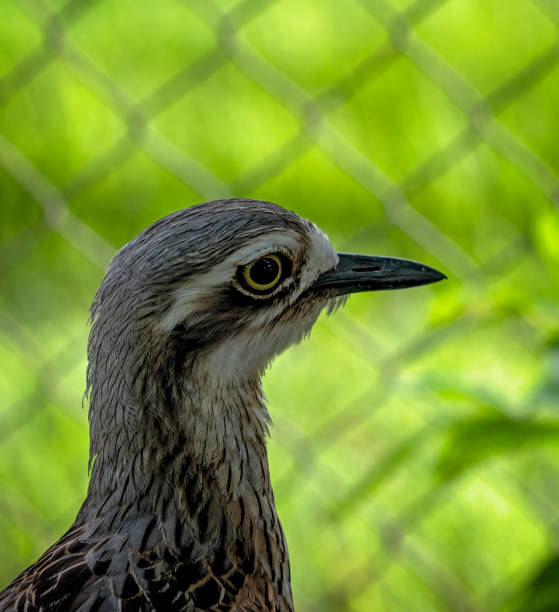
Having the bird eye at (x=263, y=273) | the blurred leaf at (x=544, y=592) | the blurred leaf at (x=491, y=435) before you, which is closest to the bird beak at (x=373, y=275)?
the bird eye at (x=263, y=273)

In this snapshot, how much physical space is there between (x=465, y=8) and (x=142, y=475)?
3006 mm

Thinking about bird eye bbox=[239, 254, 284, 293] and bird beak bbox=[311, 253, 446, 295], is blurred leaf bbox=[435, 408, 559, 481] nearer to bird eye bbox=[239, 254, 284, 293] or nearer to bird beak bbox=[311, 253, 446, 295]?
bird beak bbox=[311, 253, 446, 295]

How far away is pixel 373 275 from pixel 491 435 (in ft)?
2.15

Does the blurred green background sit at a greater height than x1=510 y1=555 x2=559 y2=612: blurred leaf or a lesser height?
greater

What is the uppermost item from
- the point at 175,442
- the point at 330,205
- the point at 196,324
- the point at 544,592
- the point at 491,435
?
the point at 330,205

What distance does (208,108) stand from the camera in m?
4.11

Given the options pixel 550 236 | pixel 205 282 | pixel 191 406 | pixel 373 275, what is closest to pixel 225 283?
pixel 205 282

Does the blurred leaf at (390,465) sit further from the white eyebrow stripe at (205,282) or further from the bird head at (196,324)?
the white eyebrow stripe at (205,282)

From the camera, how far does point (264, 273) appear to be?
6.10 ft

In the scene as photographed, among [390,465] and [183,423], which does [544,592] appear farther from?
[183,423]

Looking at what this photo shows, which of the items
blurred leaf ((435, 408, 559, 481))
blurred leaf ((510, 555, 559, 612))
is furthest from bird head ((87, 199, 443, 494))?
blurred leaf ((510, 555, 559, 612))

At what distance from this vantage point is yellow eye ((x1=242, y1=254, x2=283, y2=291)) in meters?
1.83

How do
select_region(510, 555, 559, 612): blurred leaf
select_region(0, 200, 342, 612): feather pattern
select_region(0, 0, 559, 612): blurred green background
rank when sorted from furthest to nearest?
select_region(0, 0, 559, 612): blurred green background < select_region(510, 555, 559, 612): blurred leaf < select_region(0, 200, 342, 612): feather pattern

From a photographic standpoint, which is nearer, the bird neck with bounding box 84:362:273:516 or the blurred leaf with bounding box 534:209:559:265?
the bird neck with bounding box 84:362:273:516
